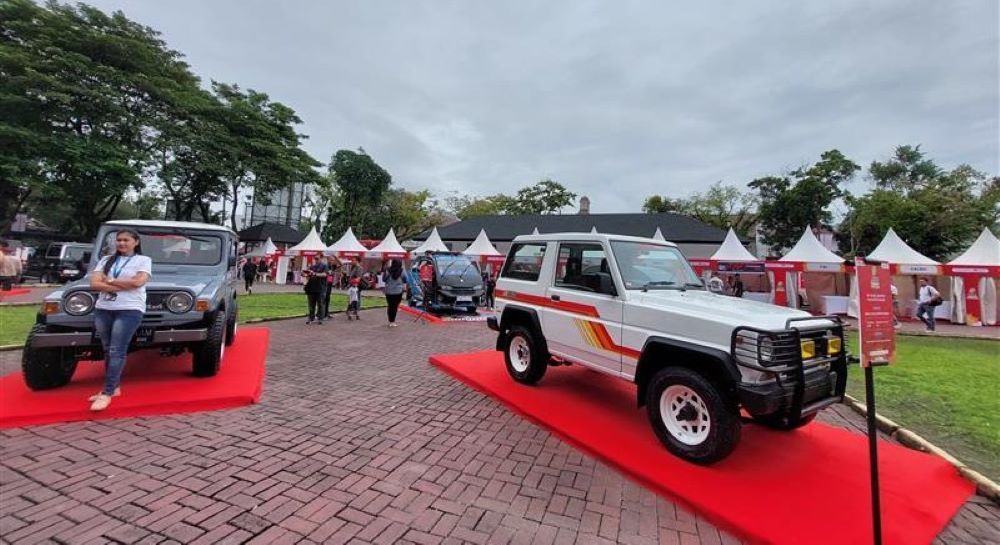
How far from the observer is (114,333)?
4137 millimetres

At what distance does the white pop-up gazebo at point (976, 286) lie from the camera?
16.1 m

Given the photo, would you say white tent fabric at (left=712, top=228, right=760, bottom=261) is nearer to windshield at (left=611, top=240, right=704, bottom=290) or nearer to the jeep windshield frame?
windshield at (left=611, top=240, right=704, bottom=290)

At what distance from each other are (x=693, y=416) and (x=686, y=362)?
464 mm

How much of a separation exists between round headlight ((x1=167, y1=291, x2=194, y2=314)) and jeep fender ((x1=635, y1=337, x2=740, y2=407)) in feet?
15.9

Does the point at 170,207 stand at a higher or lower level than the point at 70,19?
lower

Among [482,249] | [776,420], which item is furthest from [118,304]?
[482,249]

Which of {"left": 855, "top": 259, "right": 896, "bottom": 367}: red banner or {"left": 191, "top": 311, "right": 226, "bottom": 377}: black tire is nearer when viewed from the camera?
{"left": 855, "top": 259, "right": 896, "bottom": 367}: red banner

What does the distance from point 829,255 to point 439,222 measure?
135 feet

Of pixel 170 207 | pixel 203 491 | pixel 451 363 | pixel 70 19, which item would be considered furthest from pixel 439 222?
pixel 203 491

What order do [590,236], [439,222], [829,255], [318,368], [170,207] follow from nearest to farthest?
[590,236], [318,368], [829,255], [170,207], [439,222]

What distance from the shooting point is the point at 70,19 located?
20.2m

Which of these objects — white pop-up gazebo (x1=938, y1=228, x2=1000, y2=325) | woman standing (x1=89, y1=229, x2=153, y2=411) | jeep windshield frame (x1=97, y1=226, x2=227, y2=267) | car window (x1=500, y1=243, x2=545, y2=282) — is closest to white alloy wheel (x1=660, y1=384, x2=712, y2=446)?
car window (x1=500, y1=243, x2=545, y2=282)

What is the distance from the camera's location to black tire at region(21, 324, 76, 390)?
14.4 feet

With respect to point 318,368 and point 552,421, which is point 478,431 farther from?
point 318,368
